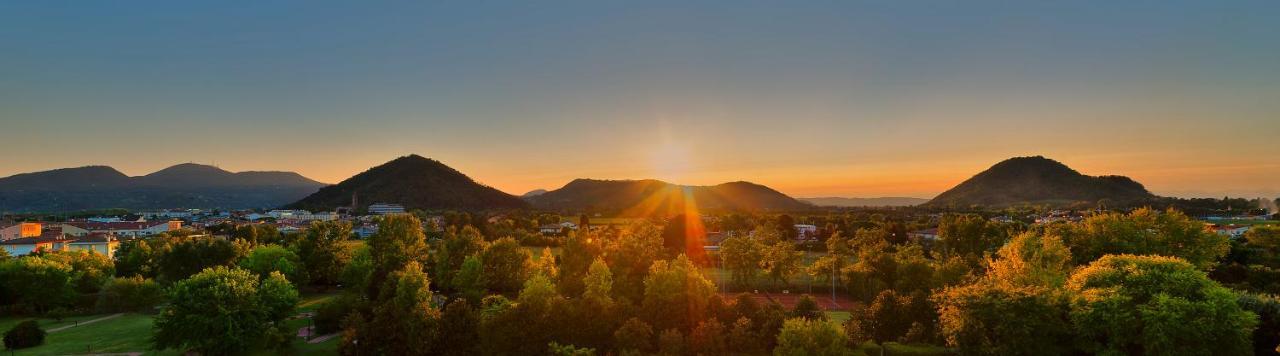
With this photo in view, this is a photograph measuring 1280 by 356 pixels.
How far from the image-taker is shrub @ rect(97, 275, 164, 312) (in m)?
50.9

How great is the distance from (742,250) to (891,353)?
2774cm

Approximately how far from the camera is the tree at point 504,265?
55.1 m

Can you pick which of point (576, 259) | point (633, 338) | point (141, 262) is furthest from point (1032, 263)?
point (141, 262)

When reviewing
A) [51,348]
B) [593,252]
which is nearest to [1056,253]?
[593,252]

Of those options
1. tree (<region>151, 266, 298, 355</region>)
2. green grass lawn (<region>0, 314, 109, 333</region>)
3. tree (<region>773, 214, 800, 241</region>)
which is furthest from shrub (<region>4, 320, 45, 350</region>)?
tree (<region>773, 214, 800, 241</region>)

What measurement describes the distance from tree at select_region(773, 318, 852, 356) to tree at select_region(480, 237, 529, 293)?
30.7 m

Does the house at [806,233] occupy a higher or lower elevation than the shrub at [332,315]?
higher

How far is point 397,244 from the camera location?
5856 cm

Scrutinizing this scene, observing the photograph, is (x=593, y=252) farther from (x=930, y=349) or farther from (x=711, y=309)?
(x=930, y=349)

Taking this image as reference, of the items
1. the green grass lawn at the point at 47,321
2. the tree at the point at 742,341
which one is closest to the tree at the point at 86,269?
the green grass lawn at the point at 47,321

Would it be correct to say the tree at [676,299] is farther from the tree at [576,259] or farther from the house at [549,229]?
the house at [549,229]

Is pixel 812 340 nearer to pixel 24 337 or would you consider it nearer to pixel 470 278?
pixel 470 278

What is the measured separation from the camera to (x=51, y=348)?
38438 millimetres

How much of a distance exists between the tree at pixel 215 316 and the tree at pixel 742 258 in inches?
1564
